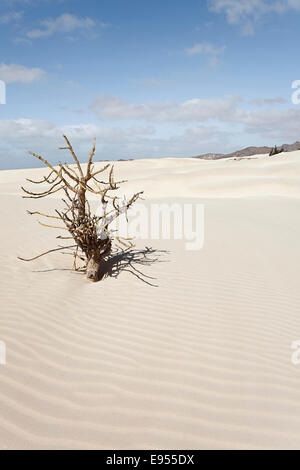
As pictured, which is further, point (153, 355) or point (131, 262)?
point (131, 262)

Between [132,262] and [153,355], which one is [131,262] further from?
[153,355]

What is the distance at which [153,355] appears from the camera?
2.56 meters

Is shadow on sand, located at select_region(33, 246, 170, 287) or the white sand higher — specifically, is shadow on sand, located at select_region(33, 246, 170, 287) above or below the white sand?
above

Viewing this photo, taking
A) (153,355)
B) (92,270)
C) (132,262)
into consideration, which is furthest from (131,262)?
(153,355)

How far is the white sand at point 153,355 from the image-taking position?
1.91m

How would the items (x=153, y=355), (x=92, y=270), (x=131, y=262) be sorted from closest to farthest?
(x=153, y=355), (x=92, y=270), (x=131, y=262)

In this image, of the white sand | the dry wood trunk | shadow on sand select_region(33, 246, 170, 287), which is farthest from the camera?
shadow on sand select_region(33, 246, 170, 287)

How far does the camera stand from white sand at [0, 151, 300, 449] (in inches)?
75.3

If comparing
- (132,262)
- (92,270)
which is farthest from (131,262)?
(92,270)

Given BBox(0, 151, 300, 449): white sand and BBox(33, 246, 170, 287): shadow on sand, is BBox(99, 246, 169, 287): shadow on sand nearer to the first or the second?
BBox(33, 246, 170, 287): shadow on sand

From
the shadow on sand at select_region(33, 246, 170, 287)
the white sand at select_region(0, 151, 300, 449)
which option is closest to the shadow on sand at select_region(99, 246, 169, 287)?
the shadow on sand at select_region(33, 246, 170, 287)

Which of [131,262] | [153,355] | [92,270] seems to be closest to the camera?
[153,355]

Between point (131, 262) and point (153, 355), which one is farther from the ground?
point (131, 262)

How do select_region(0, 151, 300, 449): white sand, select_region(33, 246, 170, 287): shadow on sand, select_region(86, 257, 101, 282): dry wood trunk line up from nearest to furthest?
select_region(0, 151, 300, 449): white sand, select_region(86, 257, 101, 282): dry wood trunk, select_region(33, 246, 170, 287): shadow on sand
